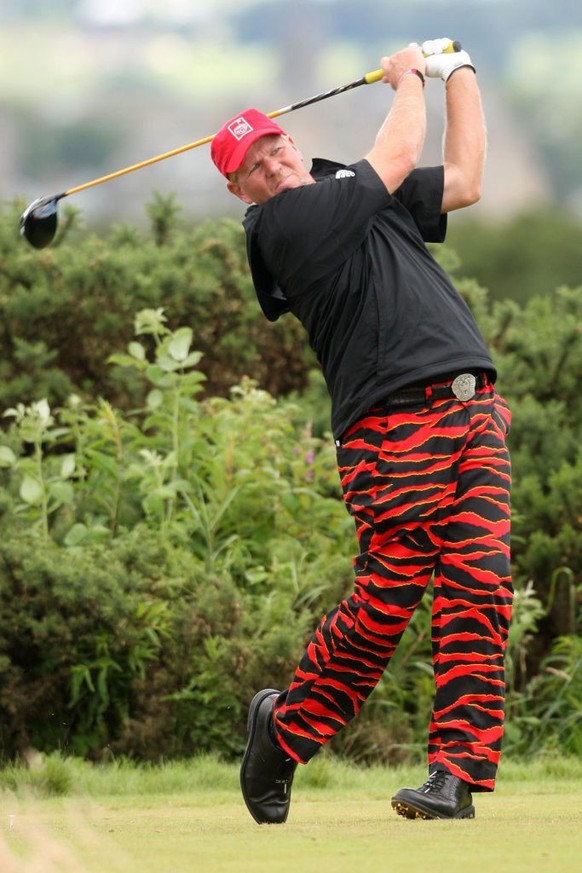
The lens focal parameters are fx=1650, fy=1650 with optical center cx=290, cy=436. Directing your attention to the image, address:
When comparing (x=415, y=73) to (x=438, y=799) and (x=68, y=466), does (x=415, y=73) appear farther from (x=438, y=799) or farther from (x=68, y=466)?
(x=68, y=466)

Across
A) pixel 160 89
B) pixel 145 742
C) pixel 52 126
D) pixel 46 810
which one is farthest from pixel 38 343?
pixel 52 126

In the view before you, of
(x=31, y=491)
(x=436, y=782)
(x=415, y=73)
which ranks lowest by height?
(x=436, y=782)

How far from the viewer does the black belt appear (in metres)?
4.52

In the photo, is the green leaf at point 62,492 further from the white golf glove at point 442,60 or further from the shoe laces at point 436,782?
the shoe laces at point 436,782

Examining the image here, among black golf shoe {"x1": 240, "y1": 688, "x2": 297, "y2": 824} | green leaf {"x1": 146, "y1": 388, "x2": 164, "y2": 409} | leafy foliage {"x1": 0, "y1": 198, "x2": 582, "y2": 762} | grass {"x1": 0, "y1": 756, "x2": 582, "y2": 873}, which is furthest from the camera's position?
green leaf {"x1": 146, "y1": 388, "x2": 164, "y2": 409}

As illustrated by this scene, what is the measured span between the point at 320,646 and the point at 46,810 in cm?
105

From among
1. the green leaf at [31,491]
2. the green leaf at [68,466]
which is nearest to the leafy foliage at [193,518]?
the green leaf at [31,491]

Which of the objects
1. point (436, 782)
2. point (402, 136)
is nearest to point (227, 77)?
point (402, 136)

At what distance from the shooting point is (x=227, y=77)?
27.1m

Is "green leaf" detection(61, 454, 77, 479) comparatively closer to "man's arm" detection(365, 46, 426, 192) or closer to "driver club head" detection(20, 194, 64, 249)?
"driver club head" detection(20, 194, 64, 249)

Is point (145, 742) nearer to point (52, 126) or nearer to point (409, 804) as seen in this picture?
point (409, 804)

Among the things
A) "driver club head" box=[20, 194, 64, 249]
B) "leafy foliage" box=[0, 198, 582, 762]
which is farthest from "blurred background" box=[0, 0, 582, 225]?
"driver club head" box=[20, 194, 64, 249]

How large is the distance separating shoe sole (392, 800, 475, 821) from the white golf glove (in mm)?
2135

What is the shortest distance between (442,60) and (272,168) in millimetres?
631
